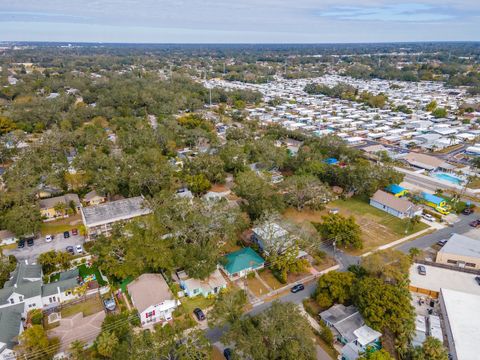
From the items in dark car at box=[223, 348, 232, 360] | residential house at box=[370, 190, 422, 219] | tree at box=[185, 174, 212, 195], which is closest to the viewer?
dark car at box=[223, 348, 232, 360]

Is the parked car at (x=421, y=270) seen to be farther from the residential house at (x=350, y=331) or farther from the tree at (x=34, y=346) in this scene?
the tree at (x=34, y=346)

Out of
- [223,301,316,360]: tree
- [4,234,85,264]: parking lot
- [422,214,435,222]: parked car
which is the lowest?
[4,234,85,264]: parking lot

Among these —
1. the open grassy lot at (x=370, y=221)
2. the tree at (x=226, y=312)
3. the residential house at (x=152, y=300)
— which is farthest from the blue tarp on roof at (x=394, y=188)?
the residential house at (x=152, y=300)

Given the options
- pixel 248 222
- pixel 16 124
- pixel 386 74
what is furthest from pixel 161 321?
pixel 386 74

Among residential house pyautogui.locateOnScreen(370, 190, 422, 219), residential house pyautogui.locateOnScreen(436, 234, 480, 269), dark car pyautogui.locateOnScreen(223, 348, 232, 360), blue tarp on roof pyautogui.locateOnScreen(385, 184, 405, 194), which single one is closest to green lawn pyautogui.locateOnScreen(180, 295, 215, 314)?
dark car pyautogui.locateOnScreen(223, 348, 232, 360)

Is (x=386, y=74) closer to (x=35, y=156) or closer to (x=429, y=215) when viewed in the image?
(x=429, y=215)

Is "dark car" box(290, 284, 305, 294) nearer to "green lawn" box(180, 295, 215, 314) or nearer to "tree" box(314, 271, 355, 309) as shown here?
"tree" box(314, 271, 355, 309)

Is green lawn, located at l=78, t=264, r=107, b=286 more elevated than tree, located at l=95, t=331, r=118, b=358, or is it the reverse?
tree, located at l=95, t=331, r=118, b=358
